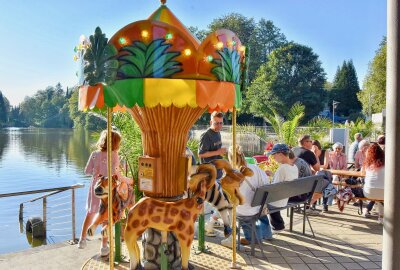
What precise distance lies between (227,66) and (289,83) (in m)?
43.1

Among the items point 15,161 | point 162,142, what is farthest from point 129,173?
point 15,161

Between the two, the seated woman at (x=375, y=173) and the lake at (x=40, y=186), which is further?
the lake at (x=40, y=186)

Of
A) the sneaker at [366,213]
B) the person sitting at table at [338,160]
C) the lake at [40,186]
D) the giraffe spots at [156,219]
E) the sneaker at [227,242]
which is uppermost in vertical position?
the person sitting at table at [338,160]

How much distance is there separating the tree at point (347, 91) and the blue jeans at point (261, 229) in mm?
52521

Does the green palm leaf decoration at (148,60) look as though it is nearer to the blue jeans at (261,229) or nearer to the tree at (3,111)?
→ the blue jeans at (261,229)

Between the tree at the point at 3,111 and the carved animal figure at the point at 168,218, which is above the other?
the tree at the point at 3,111

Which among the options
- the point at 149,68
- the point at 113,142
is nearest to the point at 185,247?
the point at 113,142

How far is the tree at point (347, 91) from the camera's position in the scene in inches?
2155

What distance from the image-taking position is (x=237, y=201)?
14.1 ft

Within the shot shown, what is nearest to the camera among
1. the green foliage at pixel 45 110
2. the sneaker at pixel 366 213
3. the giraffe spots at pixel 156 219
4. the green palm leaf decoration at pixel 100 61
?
the green palm leaf decoration at pixel 100 61

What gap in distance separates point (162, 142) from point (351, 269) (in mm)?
2598

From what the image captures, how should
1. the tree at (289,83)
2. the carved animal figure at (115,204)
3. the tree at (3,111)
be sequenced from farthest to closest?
the tree at (3,111), the tree at (289,83), the carved animal figure at (115,204)

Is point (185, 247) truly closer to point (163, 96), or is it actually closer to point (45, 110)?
point (163, 96)

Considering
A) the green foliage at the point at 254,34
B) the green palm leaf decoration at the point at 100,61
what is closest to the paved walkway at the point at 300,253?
the green palm leaf decoration at the point at 100,61
